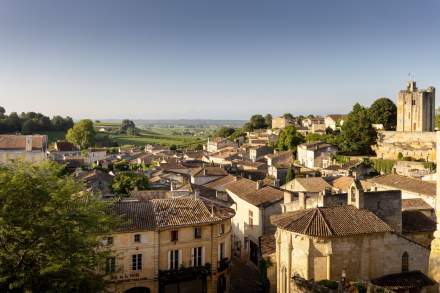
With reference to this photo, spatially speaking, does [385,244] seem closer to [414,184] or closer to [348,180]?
[414,184]

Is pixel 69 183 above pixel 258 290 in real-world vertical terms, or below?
above

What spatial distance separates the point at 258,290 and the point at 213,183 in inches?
958

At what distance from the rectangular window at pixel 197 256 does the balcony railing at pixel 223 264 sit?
1345mm

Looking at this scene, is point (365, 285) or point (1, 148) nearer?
point (365, 285)

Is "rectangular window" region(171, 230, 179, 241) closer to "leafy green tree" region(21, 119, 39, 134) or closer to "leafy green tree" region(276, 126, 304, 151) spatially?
"leafy green tree" region(276, 126, 304, 151)

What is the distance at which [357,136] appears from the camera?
274 feet

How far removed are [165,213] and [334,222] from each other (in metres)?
11.6

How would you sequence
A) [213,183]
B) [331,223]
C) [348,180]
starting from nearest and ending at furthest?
[331,223], [348,180], [213,183]

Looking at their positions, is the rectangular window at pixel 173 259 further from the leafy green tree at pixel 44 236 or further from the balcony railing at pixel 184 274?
the leafy green tree at pixel 44 236

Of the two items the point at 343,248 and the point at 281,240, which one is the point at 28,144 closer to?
the point at 281,240

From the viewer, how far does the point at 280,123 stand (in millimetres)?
143625

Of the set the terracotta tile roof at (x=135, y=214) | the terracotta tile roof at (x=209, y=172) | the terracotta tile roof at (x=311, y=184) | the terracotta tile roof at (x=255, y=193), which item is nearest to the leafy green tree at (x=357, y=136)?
the terracotta tile roof at (x=209, y=172)

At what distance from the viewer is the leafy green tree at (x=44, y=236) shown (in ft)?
57.5

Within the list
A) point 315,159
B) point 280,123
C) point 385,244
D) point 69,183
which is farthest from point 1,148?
point 280,123
